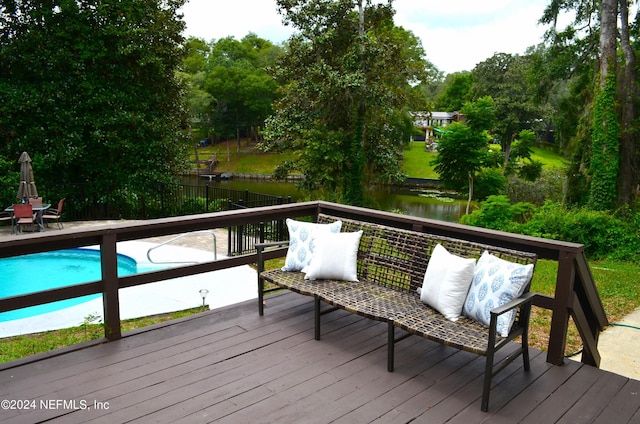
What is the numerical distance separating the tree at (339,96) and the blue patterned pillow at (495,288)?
12700 millimetres

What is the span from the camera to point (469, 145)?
1734 cm

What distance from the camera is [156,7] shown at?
1262 cm

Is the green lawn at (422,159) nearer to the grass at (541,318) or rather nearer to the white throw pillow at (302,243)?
the grass at (541,318)

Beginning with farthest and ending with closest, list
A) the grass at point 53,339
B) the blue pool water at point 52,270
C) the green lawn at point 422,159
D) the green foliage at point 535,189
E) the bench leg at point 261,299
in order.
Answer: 1. the green lawn at point 422,159
2. the green foliage at point 535,189
3. the blue pool water at point 52,270
4. the grass at point 53,339
5. the bench leg at point 261,299

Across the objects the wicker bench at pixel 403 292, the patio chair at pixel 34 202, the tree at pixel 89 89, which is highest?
the tree at pixel 89 89

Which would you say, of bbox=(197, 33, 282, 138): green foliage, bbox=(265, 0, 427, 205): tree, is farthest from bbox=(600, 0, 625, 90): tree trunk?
bbox=(197, 33, 282, 138): green foliage

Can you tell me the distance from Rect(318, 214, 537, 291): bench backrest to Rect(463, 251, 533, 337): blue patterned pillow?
0.17 meters

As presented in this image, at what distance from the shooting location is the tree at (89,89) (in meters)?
11.2

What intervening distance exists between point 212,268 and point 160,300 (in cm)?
253

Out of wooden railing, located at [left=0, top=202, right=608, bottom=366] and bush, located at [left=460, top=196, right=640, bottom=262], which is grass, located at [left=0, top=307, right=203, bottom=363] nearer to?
wooden railing, located at [left=0, top=202, right=608, bottom=366]

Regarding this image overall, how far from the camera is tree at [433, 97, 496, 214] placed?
1730 cm

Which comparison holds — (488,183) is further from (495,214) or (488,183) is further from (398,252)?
(398,252)

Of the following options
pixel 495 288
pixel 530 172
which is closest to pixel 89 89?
pixel 495 288

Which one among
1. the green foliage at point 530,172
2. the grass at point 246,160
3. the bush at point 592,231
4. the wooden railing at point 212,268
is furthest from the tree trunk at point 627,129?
the grass at point 246,160
